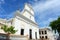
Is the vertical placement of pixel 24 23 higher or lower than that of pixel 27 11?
lower

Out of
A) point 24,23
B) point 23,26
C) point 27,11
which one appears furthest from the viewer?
point 27,11

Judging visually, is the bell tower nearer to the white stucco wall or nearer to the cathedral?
the cathedral

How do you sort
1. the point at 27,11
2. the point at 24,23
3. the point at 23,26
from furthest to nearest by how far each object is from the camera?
1. the point at 27,11
2. the point at 24,23
3. the point at 23,26

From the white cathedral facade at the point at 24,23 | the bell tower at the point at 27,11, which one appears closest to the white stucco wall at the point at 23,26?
the white cathedral facade at the point at 24,23

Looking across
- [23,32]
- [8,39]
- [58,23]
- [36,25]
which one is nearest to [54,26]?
[58,23]

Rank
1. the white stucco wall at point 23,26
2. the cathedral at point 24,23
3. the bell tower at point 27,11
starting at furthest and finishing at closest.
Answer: the bell tower at point 27,11, the white stucco wall at point 23,26, the cathedral at point 24,23

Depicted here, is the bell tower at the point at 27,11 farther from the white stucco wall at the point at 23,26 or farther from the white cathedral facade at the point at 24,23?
the white stucco wall at the point at 23,26

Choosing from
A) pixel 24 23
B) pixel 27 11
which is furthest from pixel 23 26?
pixel 27 11

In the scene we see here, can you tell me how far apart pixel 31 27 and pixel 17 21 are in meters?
5.95

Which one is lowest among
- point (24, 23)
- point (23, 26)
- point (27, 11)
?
point (23, 26)

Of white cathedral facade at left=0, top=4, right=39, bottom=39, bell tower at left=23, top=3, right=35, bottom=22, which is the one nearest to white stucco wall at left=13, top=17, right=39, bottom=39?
white cathedral facade at left=0, top=4, right=39, bottom=39

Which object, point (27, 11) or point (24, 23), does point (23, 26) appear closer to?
point (24, 23)

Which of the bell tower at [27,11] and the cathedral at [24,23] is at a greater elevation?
the bell tower at [27,11]

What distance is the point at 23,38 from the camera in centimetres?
1841
